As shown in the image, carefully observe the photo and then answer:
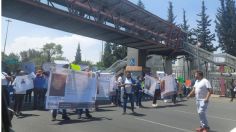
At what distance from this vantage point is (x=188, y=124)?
12258 mm

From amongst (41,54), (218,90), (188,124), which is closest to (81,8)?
(218,90)

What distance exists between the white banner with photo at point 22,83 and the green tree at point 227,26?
52.1 m

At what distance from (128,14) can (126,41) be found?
11.1ft

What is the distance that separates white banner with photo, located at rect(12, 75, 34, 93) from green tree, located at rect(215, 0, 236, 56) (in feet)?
171

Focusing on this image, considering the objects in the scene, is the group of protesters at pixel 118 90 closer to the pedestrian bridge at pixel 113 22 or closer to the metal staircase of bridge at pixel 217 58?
the pedestrian bridge at pixel 113 22

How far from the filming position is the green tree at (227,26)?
202ft

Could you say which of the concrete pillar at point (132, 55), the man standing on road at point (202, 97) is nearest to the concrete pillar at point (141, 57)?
the concrete pillar at point (132, 55)

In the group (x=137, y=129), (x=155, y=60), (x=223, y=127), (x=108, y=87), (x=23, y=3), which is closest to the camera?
(x=137, y=129)

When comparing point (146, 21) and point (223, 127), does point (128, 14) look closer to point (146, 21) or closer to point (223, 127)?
point (146, 21)

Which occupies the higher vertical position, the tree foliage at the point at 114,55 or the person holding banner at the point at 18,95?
the tree foliage at the point at 114,55

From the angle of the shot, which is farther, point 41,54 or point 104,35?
point 41,54

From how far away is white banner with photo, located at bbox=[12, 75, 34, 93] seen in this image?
1394 centimetres

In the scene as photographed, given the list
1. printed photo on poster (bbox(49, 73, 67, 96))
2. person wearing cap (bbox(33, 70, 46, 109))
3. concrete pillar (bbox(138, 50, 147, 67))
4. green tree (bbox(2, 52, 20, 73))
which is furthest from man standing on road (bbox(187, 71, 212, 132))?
concrete pillar (bbox(138, 50, 147, 67))

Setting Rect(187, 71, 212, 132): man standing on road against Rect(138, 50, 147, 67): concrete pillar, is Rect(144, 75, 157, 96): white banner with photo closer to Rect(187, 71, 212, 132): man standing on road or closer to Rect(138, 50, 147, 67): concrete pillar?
Rect(187, 71, 212, 132): man standing on road
